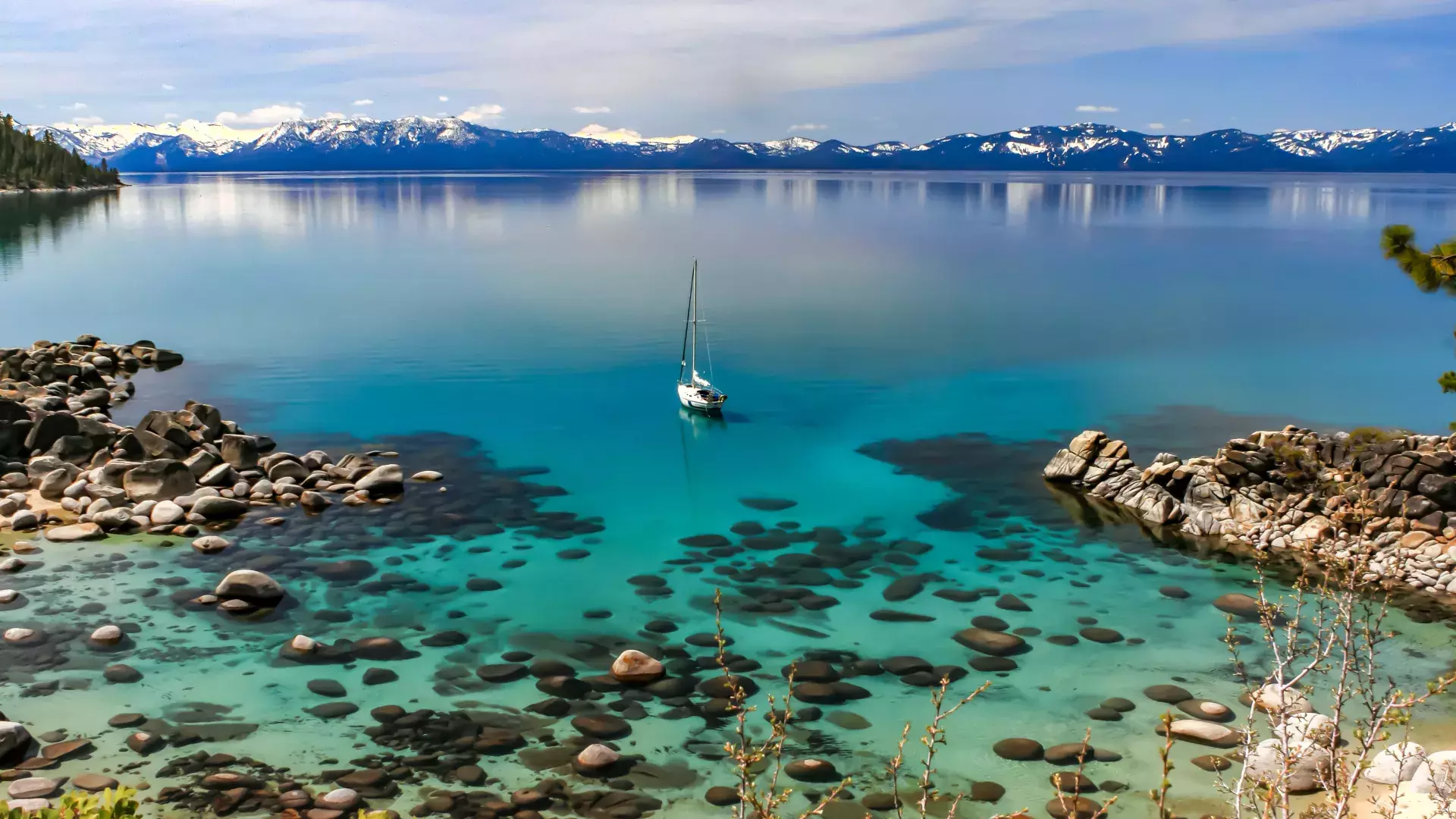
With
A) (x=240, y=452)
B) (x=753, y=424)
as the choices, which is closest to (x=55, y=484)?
(x=240, y=452)

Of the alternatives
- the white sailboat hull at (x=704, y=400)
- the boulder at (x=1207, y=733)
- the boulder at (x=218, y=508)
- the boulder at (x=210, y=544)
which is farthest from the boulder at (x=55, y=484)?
the boulder at (x=1207, y=733)

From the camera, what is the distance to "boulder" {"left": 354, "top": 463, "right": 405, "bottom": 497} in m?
29.4

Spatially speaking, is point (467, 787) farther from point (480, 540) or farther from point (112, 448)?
point (112, 448)

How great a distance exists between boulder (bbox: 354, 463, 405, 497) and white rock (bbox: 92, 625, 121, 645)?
30.5 feet

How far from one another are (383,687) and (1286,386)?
40845 millimetres

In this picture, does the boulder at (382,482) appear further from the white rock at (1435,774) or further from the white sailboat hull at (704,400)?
the white rock at (1435,774)

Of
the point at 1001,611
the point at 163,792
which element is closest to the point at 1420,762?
the point at 1001,611

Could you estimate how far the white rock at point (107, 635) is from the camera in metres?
20.3

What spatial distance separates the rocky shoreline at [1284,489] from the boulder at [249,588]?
21.2m

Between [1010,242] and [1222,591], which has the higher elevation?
[1010,242]

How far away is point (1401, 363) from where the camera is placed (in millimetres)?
53219

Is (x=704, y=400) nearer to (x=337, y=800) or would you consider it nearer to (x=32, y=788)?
(x=337, y=800)

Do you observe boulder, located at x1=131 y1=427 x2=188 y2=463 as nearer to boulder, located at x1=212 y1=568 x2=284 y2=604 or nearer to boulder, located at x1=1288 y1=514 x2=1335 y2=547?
boulder, located at x1=212 y1=568 x2=284 y2=604

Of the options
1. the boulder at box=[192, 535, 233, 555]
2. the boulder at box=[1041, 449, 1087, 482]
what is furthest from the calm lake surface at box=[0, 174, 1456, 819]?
the boulder at box=[1041, 449, 1087, 482]
